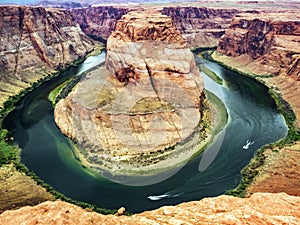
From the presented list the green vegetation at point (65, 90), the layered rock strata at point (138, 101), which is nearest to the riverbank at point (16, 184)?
the layered rock strata at point (138, 101)

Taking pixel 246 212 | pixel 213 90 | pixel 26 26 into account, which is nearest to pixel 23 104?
pixel 26 26


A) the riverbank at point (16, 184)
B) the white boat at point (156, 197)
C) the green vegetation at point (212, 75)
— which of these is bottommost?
the white boat at point (156, 197)

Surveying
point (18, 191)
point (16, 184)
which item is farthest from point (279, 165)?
point (16, 184)

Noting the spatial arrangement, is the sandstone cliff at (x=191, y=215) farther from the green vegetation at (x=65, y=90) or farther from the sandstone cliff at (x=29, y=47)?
the sandstone cliff at (x=29, y=47)

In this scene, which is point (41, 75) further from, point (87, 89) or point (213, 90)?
point (213, 90)

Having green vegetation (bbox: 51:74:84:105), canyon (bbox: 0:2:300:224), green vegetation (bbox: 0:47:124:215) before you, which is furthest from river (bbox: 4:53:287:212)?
canyon (bbox: 0:2:300:224)

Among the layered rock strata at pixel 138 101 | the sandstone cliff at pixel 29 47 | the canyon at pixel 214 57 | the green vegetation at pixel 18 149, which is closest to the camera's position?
the canyon at pixel 214 57
